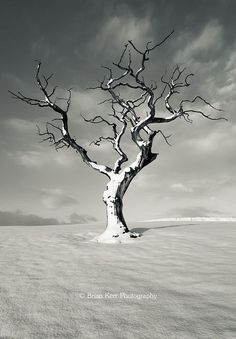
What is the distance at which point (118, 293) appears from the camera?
4.09m

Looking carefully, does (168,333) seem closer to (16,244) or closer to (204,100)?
(16,244)

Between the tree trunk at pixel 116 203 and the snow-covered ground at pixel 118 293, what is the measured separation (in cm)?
325

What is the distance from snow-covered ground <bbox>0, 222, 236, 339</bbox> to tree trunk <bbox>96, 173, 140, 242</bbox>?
3247mm

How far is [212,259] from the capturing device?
21.1 feet

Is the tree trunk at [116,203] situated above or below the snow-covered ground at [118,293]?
above

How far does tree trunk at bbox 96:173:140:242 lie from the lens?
35.8ft

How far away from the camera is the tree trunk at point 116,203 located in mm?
10914

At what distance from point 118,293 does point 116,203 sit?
291 inches

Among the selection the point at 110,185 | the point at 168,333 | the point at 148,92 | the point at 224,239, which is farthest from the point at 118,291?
the point at 148,92

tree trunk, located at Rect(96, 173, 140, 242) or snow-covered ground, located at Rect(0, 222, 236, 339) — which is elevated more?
tree trunk, located at Rect(96, 173, 140, 242)

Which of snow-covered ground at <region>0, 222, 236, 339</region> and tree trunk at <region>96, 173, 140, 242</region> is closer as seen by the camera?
snow-covered ground at <region>0, 222, 236, 339</region>

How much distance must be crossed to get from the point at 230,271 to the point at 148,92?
8.58 meters

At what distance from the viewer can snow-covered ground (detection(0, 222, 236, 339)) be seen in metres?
2.92

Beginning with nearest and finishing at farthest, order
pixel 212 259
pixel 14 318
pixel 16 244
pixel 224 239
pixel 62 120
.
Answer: pixel 14 318 → pixel 212 259 → pixel 16 244 → pixel 224 239 → pixel 62 120
